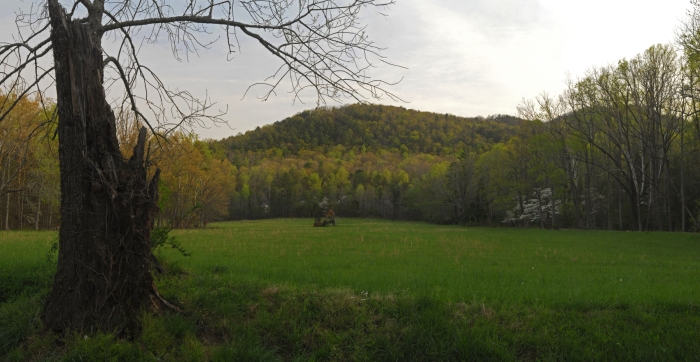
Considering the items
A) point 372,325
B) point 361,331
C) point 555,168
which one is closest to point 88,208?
point 361,331

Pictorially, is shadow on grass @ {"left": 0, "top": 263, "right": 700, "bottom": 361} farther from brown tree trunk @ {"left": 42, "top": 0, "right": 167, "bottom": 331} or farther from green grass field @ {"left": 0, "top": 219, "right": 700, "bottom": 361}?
brown tree trunk @ {"left": 42, "top": 0, "right": 167, "bottom": 331}

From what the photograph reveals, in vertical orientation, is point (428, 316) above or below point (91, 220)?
below

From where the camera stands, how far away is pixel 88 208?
5.06 meters

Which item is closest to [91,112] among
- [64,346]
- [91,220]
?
[91,220]

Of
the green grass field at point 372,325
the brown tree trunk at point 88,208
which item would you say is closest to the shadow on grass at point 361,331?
the green grass field at point 372,325

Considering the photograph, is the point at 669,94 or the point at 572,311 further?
the point at 669,94

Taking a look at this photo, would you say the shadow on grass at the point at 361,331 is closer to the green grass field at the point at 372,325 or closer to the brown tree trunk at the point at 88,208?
the green grass field at the point at 372,325

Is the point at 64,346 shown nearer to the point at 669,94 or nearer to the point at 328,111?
the point at 328,111

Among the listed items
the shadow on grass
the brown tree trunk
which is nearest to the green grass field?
the shadow on grass

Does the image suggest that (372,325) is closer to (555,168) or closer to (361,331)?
(361,331)

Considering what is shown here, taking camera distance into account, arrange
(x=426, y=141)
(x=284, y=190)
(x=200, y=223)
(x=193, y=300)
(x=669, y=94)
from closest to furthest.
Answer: (x=193, y=300) < (x=669, y=94) < (x=200, y=223) < (x=284, y=190) < (x=426, y=141)

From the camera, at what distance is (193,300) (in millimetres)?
5910

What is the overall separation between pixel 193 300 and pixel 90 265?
4.79ft

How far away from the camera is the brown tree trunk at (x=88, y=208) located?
4.99 meters
